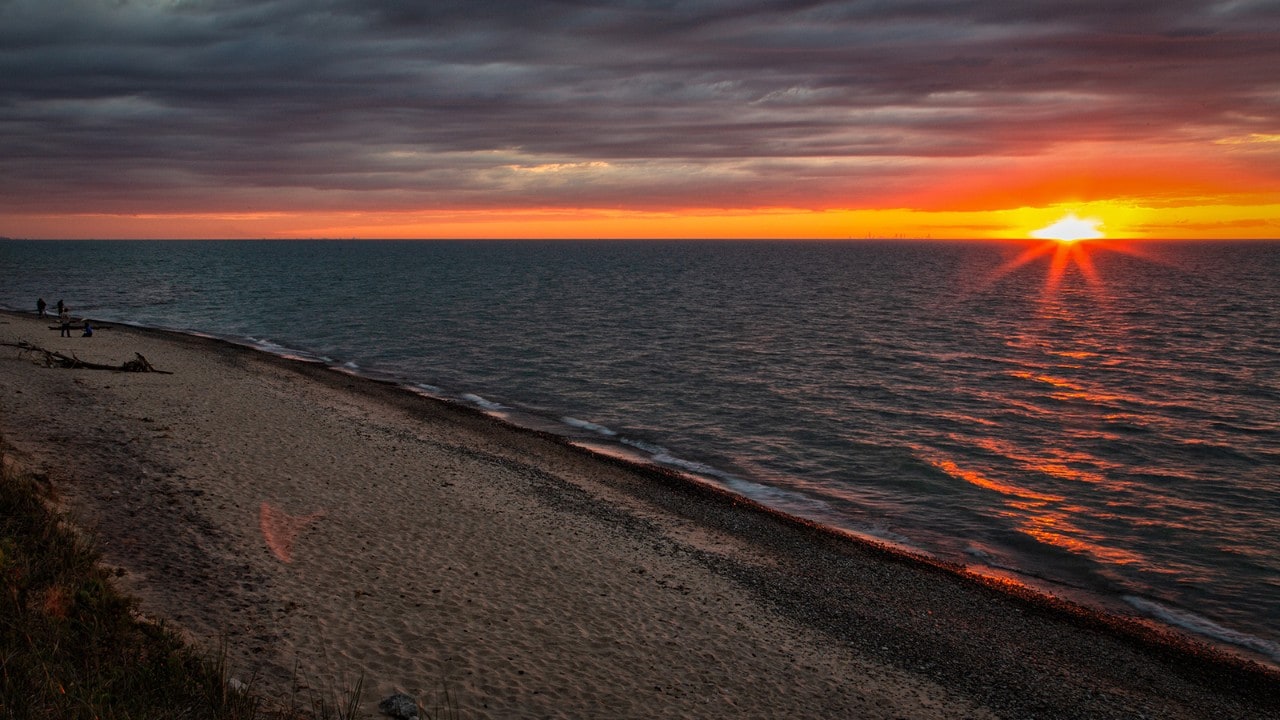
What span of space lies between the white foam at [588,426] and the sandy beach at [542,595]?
845 centimetres

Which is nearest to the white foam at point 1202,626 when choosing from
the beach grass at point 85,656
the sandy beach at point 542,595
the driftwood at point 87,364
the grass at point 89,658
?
the sandy beach at point 542,595

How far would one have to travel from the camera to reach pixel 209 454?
21266 mm

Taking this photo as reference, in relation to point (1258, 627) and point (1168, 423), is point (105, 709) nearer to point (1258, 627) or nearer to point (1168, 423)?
point (1258, 627)

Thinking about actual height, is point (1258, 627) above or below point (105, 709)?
below

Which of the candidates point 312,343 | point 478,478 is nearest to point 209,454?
point 478,478

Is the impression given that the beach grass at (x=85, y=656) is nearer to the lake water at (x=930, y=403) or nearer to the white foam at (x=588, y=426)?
the lake water at (x=930, y=403)

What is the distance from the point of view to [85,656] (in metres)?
8.98

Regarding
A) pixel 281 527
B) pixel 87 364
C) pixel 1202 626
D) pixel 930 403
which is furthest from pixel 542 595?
pixel 930 403

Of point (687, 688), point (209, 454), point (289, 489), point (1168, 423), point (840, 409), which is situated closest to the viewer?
point (687, 688)

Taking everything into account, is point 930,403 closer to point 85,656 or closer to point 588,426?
point 588,426

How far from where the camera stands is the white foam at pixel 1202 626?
17.2 meters

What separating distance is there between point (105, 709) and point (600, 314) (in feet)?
252

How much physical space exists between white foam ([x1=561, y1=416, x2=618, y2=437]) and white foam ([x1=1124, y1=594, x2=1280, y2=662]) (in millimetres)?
20413

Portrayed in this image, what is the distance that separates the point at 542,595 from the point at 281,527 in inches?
245
